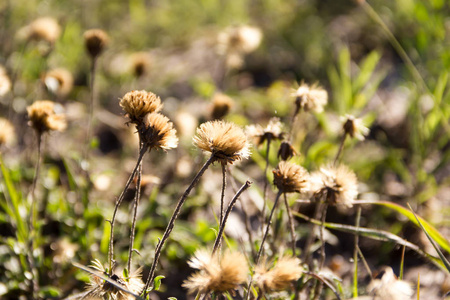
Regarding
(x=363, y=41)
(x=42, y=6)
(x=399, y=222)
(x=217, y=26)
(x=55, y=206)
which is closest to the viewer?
(x=55, y=206)

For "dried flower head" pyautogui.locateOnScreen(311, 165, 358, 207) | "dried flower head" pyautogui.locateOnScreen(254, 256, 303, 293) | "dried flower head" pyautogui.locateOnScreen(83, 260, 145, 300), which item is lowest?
"dried flower head" pyautogui.locateOnScreen(83, 260, 145, 300)

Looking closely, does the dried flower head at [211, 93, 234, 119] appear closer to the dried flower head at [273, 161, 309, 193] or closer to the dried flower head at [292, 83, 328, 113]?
the dried flower head at [292, 83, 328, 113]

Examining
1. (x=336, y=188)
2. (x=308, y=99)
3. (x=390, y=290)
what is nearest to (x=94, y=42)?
(x=308, y=99)

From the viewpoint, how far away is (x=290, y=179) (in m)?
1.43

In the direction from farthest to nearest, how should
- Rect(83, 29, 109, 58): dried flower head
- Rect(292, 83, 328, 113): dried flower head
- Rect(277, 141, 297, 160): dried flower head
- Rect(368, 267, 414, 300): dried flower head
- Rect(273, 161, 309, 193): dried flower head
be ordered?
Rect(83, 29, 109, 58): dried flower head → Rect(292, 83, 328, 113): dried flower head → Rect(277, 141, 297, 160): dried flower head → Rect(273, 161, 309, 193): dried flower head → Rect(368, 267, 414, 300): dried flower head

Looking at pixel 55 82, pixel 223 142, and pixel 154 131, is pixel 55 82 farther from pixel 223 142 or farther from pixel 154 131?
pixel 223 142

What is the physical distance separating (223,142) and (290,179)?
287mm

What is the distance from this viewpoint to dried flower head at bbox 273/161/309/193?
143cm

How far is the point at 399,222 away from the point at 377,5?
3190mm

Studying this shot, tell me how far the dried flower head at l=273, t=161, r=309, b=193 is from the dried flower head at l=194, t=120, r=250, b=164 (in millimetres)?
170

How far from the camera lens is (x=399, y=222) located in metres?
2.83

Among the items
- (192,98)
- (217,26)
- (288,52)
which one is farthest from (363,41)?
(192,98)

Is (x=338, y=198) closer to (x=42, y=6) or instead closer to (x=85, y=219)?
(x=85, y=219)

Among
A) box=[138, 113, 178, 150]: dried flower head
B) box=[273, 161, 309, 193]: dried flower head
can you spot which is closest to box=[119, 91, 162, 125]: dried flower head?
box=[138, 113, 178, 150]: dried flower head
